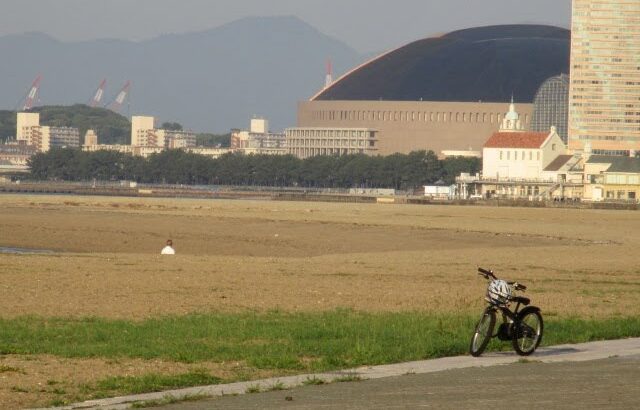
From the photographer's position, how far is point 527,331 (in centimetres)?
2139

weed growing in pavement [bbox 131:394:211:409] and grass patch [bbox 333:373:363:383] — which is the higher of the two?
grass patch [bbox 333:373:363:383]

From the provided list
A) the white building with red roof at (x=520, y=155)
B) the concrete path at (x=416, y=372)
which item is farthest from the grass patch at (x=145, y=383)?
the white building with red roof at (x=520, y=155)

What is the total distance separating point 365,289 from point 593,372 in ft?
43.1

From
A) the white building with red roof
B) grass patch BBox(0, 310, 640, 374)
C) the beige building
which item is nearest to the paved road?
grass patch BBox(0, 310, 640, 374)

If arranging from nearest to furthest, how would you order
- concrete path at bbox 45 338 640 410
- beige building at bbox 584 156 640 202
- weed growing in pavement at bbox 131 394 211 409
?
weed growing in pavement at bbox 131 394 211 409
concrete path at bbox 45 338 640 410
beige building at bbox 584 156 640 202

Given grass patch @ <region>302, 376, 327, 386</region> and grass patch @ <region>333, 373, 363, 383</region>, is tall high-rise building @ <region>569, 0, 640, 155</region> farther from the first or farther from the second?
grass patch @ <region>302, 376, 327, 386</region>

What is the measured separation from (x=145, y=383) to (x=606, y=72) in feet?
584

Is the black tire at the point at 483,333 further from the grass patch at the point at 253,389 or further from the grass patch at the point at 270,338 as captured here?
the grass patch at the point at 253,389

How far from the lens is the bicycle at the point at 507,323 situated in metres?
21.0

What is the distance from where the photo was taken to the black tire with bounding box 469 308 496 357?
825 inches

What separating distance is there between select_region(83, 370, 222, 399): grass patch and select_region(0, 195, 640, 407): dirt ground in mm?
524

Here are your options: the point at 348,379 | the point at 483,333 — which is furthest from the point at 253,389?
the point at 483,333

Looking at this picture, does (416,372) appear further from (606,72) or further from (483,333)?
(606,72)

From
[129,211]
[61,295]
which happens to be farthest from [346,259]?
[129,211]
